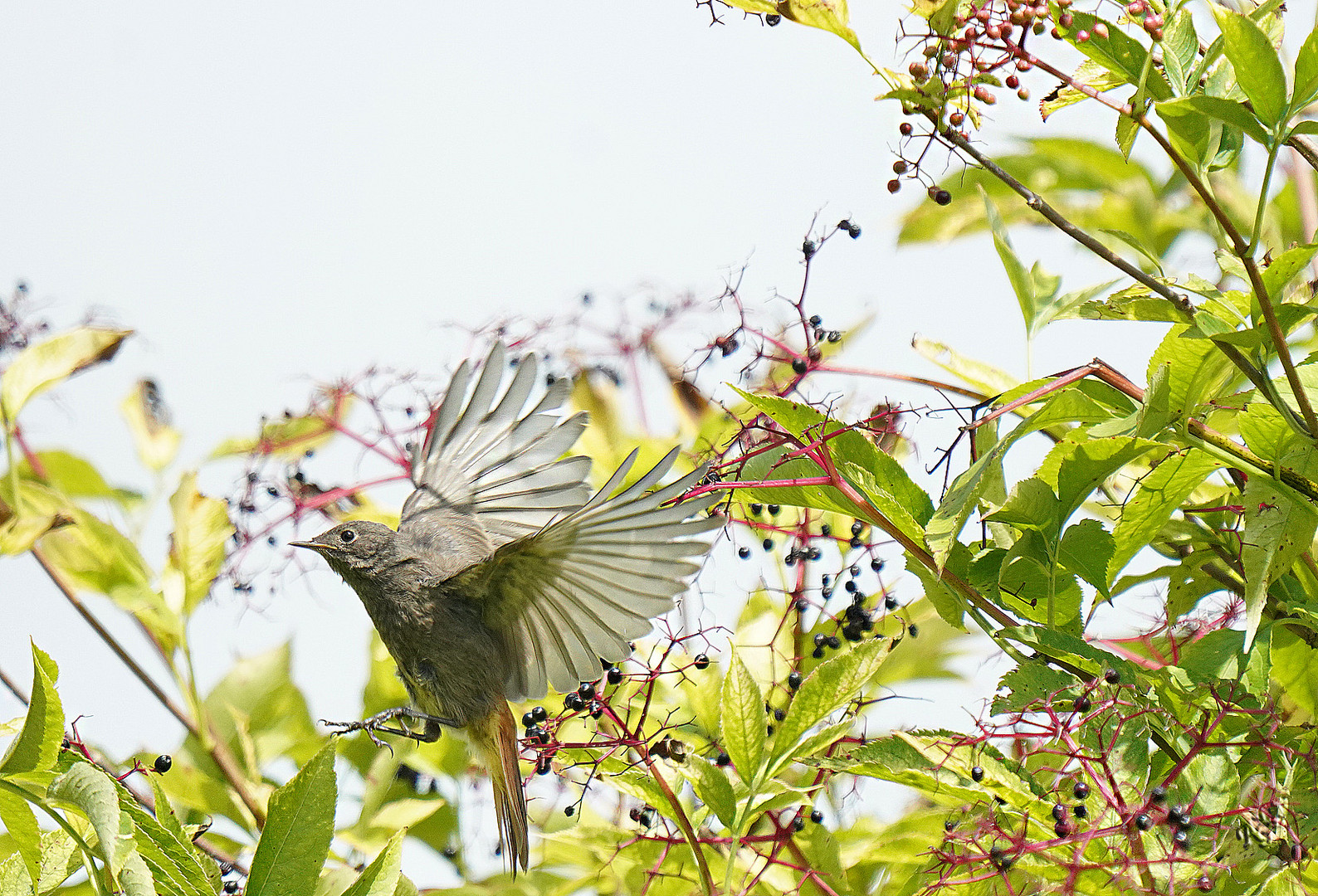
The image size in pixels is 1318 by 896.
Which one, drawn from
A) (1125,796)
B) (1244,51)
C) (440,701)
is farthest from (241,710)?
(1244,51)

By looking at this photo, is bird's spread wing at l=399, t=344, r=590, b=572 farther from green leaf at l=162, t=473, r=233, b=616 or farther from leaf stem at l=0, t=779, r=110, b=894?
leaf stem at l=0, t=779, r=110, b=894

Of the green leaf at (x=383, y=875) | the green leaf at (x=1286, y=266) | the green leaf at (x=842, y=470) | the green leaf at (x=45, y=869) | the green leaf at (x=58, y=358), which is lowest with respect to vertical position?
the green leaf at (x=45, y=869)

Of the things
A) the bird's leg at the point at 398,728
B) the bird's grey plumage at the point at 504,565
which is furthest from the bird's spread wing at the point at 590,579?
the bird's leg at the point at 398,728

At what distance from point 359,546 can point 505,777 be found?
0.43 meters

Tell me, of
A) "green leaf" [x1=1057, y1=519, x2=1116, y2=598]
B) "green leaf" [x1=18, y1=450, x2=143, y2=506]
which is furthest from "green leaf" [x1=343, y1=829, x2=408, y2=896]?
"green leaf" [x1=18, y1=450, x2=143, y2=506]

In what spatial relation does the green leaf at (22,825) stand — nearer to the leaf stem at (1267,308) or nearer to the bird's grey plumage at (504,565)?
the bird's grey plumage at (504,565)

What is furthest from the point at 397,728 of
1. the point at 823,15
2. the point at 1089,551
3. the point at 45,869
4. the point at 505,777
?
the point at 823,15

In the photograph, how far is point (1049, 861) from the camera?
112 cm

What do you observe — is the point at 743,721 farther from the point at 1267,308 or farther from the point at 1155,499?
the point at 1267,308

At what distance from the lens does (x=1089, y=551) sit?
1243 millimetres

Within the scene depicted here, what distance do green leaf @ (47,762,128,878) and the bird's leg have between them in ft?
2.60

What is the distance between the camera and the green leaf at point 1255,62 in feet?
3.65

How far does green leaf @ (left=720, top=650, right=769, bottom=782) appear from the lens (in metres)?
1.24

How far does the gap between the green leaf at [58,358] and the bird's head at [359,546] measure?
407mm
